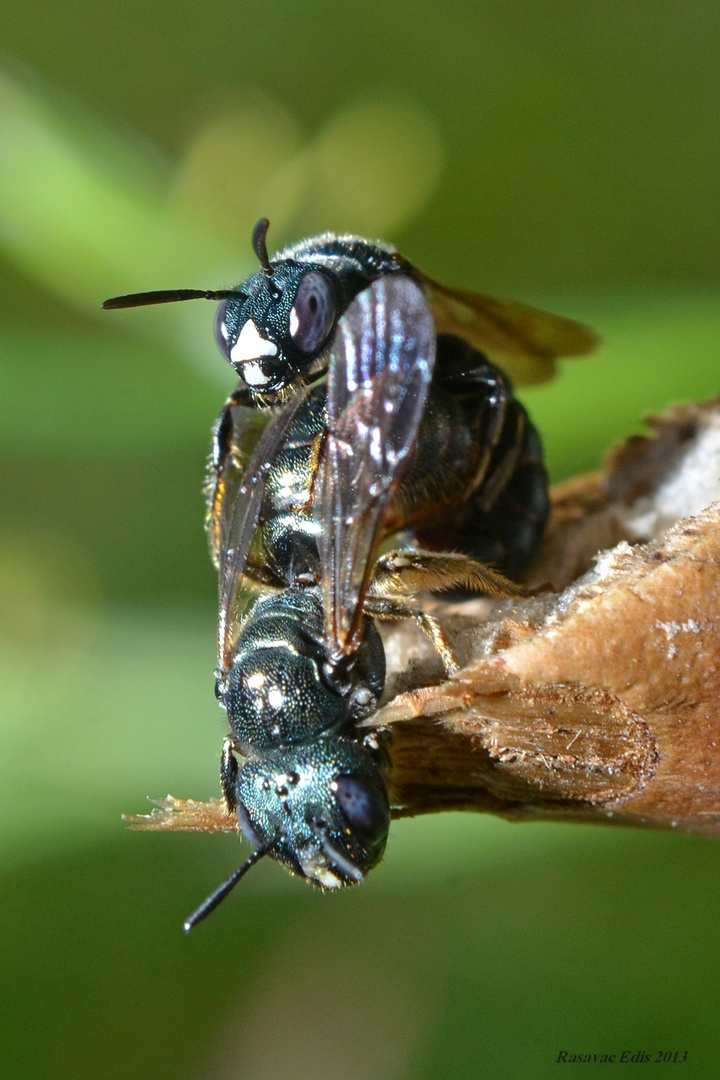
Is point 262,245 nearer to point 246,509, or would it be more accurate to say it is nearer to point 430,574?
point 246,509

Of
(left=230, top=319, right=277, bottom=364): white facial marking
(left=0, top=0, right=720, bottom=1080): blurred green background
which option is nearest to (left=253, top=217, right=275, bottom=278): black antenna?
(left=230, top=319, right=277, bottom=364): white facial marking

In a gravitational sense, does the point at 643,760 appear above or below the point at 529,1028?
above

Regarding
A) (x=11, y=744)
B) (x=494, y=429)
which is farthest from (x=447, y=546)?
(x=11, y=744)

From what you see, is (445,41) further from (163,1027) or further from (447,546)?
(163,1027)

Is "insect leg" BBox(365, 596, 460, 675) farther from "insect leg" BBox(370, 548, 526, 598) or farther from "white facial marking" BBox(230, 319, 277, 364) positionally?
"white facial marking" BBox(230, 319, 277, 364)

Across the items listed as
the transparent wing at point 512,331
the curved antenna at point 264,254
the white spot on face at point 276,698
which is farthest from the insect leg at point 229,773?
the transparent wing at point 512,331

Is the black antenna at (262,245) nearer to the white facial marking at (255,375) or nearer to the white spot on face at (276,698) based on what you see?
the white facial marking at (255,375)
